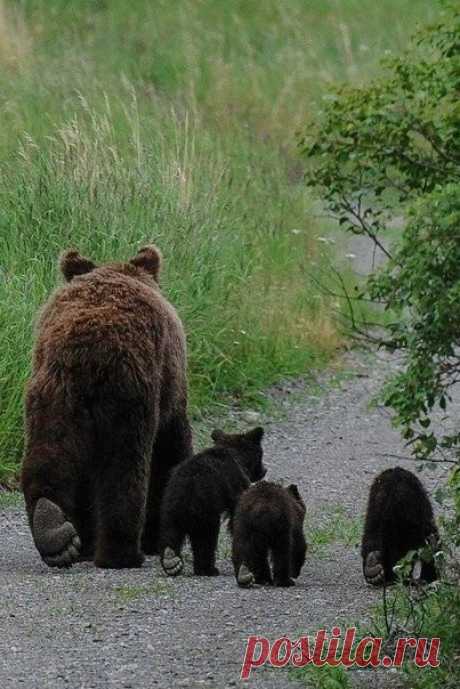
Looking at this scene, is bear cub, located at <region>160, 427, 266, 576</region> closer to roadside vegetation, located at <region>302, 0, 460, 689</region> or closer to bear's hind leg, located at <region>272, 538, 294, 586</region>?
bear's hind leg, located at <region>272, 538, 294, 586</region>

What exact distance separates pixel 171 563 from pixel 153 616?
1009 mm

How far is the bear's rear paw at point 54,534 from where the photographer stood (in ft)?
26.6

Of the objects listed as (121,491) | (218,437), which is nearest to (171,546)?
(121,491)

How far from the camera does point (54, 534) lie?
8117mm

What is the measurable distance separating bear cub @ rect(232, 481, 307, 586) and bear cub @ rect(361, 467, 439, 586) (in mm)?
377

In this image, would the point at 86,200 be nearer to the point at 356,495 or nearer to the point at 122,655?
the point at 356,495

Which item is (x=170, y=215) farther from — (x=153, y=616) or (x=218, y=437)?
(x=153, y=616)

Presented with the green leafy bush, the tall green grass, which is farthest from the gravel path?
the tall green grass

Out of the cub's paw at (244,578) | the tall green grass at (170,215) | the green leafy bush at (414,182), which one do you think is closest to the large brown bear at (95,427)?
the cub's paw at (244,578)

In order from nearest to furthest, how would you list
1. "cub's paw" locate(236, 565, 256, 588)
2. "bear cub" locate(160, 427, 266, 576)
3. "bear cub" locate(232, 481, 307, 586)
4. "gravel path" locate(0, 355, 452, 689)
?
"gravel path" locate(0, 355, 452, 689), "cub's paw" locate(236, 565, 256, 588), "bear cub" locate(232, 481, 307, 586), "bear cub" locate(160, 427, 266, 576)

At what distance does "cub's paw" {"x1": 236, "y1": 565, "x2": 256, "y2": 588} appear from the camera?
808 centimetres

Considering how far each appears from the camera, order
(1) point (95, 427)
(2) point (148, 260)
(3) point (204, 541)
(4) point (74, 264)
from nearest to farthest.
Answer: (1) point (95, 427)
(3) point (204, 541)
(4) point (74, 264)
(2) point (148, 260)

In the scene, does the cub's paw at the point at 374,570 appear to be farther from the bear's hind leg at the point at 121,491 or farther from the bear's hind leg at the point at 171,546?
the bear's hind leg at the point at 121,491

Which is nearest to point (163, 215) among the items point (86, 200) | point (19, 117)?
point (86, 200)
